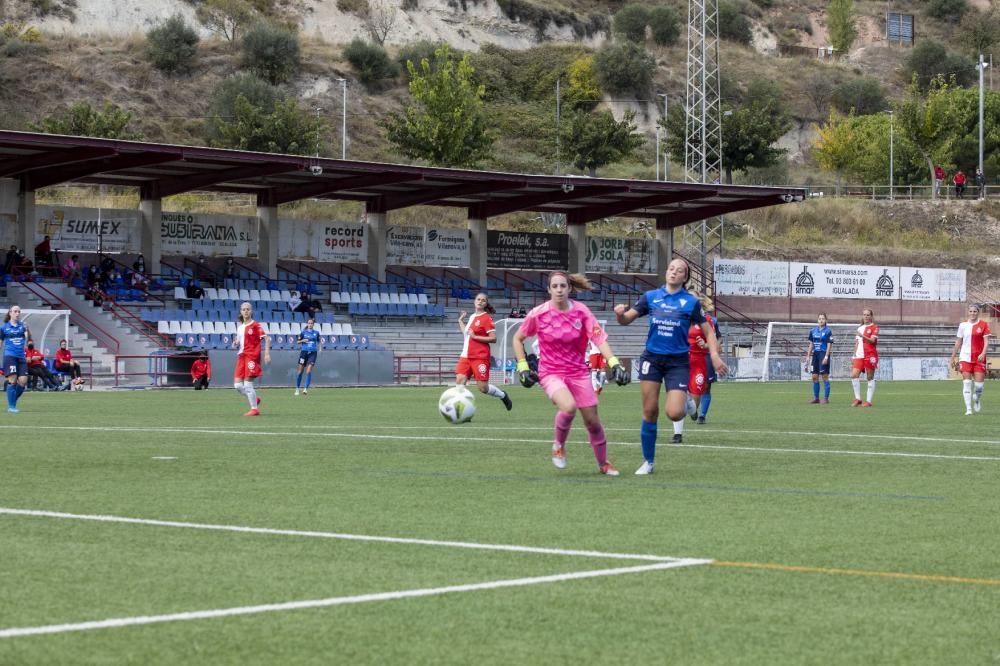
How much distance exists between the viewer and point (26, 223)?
4962cm

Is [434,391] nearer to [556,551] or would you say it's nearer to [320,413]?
[320,413]

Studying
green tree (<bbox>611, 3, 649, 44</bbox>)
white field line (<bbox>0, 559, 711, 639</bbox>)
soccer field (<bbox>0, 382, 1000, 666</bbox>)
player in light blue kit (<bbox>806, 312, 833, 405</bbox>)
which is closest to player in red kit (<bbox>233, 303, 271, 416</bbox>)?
soccer field (<bbox>0, 382, 1000, 666</bbox>)

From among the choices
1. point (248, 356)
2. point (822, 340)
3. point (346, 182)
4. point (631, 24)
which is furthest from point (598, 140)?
point (248, 356)

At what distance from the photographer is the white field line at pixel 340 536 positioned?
850 centimetres

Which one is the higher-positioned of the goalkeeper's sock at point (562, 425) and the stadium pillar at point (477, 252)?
the stadium pillar at point (477, 252)

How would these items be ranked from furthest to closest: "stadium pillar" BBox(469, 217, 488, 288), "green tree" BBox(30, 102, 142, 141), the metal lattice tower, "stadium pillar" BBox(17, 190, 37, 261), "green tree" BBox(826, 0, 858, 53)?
"green tree" BBox(826, 0, 858, 53) → "green tree" BBox(30, 102, 142, 141) → "stadium pillar" BBox(469, 217, 488, 288) → the metal lattice tower → "stadium pillar" BBox(17, 190, 37, 261)

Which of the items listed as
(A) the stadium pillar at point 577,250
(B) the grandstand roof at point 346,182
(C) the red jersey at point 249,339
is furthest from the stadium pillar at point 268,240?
(C) the red jersey at point 249,339

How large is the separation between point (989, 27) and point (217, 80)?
93.0 m

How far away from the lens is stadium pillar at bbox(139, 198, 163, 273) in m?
52.3

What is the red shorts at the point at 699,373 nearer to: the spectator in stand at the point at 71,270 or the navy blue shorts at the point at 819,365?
the navy blue shorts at the point at 819,365

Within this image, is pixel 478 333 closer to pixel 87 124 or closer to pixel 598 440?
pixel 598 440

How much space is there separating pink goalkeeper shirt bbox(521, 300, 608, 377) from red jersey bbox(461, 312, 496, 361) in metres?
11.0

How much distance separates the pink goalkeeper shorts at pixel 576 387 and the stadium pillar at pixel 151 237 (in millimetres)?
40761

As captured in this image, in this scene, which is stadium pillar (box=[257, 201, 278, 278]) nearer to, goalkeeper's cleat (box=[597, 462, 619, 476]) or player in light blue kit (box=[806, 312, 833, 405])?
player in light blue kit (box=[806, 312, 833, 405])
